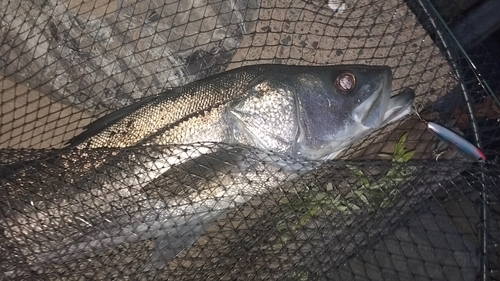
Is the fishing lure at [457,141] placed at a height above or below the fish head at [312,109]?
below

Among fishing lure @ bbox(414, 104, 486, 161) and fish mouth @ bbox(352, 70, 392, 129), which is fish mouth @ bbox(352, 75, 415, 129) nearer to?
fish mouth @ bbox(352, 70, 392, 129)

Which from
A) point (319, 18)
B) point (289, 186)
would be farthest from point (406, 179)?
point (319, 18)

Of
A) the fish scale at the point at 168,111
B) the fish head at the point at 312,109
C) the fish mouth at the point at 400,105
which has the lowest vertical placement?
the fish mouth at the point at 400,105

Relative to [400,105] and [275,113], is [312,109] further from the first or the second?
[400,105]

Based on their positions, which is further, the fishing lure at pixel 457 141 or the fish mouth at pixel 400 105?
the fishing lure at pixel 457 141

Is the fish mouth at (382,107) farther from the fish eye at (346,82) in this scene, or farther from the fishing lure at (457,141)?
the fishing lure at (457,141)

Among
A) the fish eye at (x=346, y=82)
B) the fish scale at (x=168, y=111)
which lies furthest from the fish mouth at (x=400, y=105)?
the fish scale at (x=168, y=111)

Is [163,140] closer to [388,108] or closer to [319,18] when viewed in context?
[388,108]

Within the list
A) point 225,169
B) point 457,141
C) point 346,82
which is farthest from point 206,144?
point 457,141
